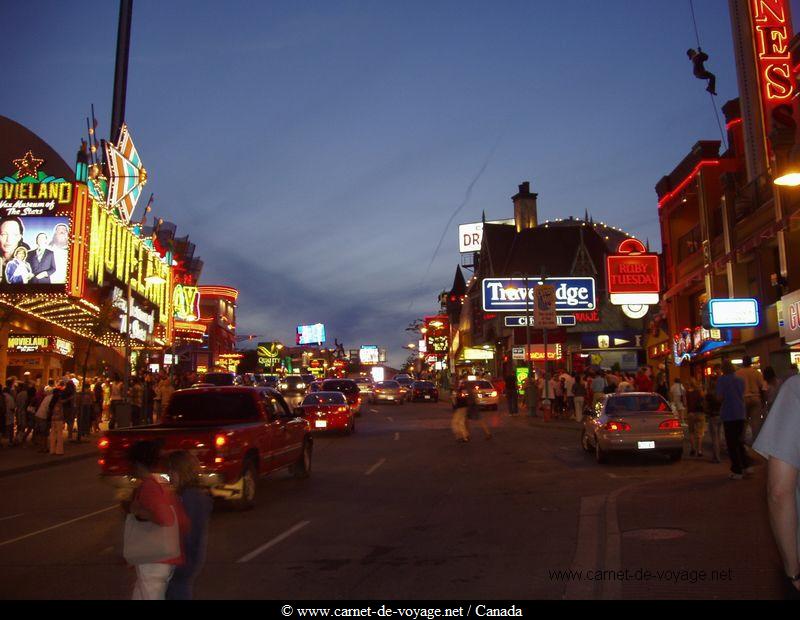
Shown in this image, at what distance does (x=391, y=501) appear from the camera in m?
12.0

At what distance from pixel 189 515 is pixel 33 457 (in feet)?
54.5

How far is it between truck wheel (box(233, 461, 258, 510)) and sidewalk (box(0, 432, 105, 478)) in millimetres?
8234

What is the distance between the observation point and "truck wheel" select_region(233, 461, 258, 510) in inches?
436

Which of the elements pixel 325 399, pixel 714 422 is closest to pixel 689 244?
pixel 325 399

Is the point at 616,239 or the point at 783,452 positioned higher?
the point at 616,239

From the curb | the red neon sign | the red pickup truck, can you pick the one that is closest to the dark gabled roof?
the red neon sign

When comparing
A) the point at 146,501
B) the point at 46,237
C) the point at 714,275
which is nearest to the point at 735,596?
the point at 146,501

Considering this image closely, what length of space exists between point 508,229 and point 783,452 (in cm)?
6917

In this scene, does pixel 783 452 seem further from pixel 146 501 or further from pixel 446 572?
pixel 446 572

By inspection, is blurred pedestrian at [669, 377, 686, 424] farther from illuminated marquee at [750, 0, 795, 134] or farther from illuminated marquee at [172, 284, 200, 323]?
illuminated marquee at [172, 284, 200, 323]

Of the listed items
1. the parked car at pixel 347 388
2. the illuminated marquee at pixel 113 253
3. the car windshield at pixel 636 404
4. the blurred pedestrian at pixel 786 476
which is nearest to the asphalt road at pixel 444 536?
the car windshield at pixel 636 404

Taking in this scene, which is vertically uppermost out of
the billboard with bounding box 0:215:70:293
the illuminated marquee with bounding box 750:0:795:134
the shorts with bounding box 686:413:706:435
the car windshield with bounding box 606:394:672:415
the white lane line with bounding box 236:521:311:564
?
the illuminated marquee with bounding box 750:0:795:134

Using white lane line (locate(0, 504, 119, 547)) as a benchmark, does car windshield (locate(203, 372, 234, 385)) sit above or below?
above

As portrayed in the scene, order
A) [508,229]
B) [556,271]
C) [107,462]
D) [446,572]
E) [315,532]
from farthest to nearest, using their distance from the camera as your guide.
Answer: [508,229]
[556,271]
[107,462]
[315,532]
[446,572]
